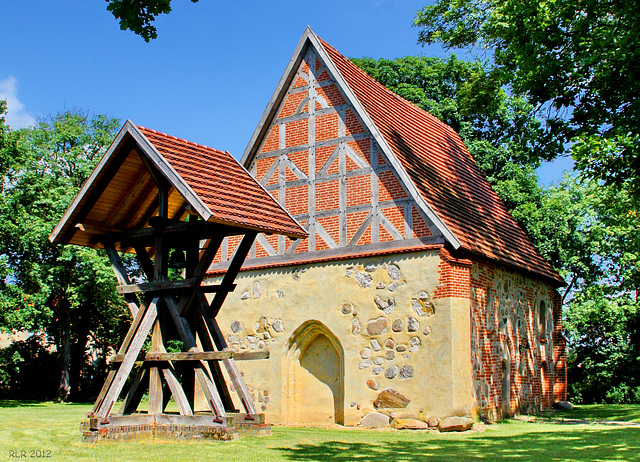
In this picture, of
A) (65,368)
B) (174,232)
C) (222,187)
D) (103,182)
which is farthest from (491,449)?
(65,368)

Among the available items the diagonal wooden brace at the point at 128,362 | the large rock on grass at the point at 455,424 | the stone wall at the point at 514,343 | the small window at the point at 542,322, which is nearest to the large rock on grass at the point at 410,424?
the large rock on grass at the point at 455,424

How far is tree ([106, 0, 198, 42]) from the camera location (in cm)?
594

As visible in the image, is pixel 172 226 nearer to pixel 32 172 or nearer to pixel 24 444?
pixel 24 444

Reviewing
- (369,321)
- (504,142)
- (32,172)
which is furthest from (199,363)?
(32,172)

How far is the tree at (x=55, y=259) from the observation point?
2464 centimetres

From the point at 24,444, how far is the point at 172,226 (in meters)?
3.73

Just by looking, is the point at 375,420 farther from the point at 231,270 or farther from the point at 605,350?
the point at 605,350

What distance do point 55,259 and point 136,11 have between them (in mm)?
23472

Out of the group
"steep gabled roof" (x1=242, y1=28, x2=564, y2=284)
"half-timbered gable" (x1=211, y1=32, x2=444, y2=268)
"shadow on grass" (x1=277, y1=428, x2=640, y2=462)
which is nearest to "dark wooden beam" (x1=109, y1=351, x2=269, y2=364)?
"shadow on grass" (x1=277, y1=428, x2=640, y2=462)

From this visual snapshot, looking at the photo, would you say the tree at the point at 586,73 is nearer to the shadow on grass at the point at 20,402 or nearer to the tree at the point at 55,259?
the tree at the point at 55,259

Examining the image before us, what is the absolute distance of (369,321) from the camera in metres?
14.5

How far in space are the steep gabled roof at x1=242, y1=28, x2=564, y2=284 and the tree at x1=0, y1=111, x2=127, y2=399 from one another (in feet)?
40.3

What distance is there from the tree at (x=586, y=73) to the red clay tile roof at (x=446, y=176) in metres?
2.74

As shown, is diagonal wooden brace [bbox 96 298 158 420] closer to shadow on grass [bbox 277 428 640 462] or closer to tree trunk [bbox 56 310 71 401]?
shadow on grass [bbox 277 428 640 462]
